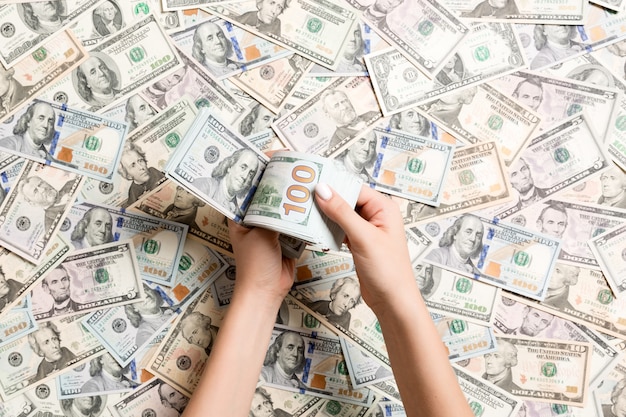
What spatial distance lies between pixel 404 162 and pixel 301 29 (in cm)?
32

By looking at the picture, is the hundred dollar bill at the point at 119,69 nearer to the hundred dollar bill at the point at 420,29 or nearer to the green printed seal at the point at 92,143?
the green printed seal at the point at 92,143

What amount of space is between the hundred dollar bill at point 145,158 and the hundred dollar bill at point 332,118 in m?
0.19

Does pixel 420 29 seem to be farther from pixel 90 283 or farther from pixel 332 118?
pixel 90 283

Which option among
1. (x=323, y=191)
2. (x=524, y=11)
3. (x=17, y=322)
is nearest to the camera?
(x=323, y=191)

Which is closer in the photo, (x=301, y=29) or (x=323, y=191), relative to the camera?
(x=323, y=191)

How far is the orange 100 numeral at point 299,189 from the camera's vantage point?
33.3 inches

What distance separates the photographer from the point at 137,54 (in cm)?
107

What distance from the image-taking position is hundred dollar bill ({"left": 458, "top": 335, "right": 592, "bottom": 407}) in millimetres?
1080

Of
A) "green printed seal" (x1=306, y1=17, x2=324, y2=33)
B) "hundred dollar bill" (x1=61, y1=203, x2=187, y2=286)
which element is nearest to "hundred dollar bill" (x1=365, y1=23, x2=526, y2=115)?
"green printed seal" (x1=306, y1=17, x2=324, y2=33)

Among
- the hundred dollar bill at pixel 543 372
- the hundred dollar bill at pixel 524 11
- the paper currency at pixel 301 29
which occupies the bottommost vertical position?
the hundred dollar bill at pixel 543 372

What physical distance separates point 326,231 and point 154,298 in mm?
385

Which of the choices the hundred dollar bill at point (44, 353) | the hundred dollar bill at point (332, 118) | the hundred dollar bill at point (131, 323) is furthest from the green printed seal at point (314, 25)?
the hundred dollar bill at point (44, 353)

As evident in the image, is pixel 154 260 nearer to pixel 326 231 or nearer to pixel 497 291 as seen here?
pixel 326 231

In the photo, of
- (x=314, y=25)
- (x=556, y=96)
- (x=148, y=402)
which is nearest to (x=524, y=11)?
(x=556, y=96)
